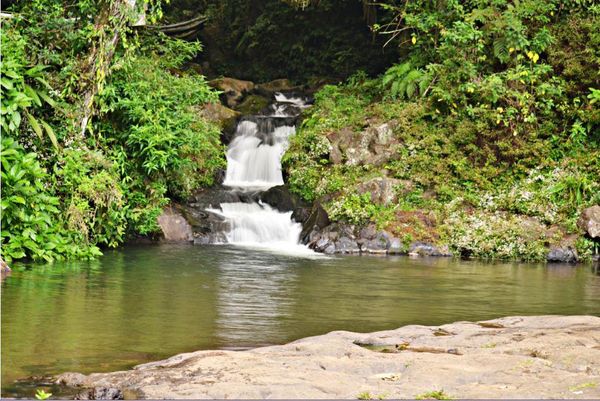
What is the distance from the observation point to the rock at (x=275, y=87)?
2767 centimetres

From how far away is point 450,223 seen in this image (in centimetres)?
1878

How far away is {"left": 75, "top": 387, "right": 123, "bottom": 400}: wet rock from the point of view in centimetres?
591

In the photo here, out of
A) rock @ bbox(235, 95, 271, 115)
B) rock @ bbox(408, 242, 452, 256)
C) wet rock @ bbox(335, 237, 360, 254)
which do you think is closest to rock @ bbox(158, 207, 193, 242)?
wet rock @ bbox(335, 237, 360, 254)

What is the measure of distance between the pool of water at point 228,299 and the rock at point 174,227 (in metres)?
1.67

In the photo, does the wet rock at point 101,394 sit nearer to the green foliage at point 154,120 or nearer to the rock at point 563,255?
the green foliage at point 154,120

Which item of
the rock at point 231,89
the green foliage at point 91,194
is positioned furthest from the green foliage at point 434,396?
the rock at point 231,89

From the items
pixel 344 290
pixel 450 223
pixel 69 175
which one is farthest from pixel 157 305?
pixel 450 223

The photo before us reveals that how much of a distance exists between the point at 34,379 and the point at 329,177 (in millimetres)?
14634

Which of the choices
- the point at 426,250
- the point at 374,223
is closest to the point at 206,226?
the point at 374,223

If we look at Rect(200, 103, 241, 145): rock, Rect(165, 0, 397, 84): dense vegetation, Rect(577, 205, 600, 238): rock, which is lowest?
Rect(577, 205, 600, 238): rock

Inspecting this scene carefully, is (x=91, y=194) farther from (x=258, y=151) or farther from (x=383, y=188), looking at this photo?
(x=258, y=151)

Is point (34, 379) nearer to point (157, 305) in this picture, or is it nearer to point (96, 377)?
point (96, 377)

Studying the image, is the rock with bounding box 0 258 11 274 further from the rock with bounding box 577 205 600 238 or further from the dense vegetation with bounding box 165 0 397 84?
the dense vegetation with bounding box 165 0 397 84

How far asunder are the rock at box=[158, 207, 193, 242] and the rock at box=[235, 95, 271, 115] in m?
6.85
